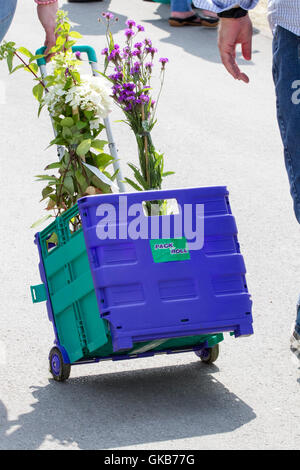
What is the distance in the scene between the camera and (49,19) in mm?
4617

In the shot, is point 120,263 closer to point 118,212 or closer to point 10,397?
point 118,212

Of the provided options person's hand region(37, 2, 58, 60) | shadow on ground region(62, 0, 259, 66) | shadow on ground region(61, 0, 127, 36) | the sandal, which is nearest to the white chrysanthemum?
person's hand region(37, 2, 58, 60)

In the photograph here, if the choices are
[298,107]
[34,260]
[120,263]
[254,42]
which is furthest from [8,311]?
[254,42]

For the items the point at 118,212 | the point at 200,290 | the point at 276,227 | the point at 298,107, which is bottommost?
the point at 276,227

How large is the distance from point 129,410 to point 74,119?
1257mm

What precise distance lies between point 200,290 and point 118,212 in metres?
0.43

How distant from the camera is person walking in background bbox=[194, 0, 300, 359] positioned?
12.3ft

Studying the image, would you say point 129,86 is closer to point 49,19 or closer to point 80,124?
point 80,124

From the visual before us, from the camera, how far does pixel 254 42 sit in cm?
1161

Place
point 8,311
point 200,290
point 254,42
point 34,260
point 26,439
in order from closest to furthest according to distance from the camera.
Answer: point 26,439
point 200,290
point 8,311
point 34,260
point 254,42

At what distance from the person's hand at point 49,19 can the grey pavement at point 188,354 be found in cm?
131

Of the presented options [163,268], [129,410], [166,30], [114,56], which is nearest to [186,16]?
[166,30]

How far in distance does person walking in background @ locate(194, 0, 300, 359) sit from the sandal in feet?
27.3

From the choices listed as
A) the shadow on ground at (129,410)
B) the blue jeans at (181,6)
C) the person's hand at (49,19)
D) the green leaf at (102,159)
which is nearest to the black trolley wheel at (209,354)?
the shadow on ground at (129,410)
